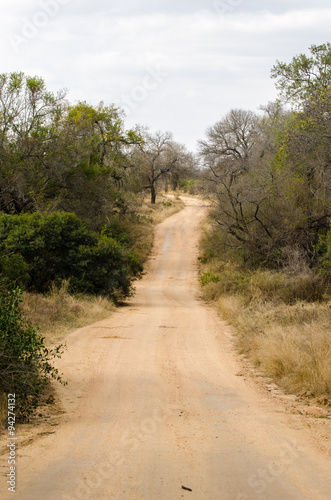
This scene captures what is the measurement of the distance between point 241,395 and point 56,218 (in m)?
11.8

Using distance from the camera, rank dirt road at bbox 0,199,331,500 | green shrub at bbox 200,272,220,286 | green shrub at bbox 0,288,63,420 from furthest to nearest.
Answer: green shrub at bbox 200,272,220,286 → green shrub at bbox 0,288,63,420 → dirt road at bbox 0,199,331,500

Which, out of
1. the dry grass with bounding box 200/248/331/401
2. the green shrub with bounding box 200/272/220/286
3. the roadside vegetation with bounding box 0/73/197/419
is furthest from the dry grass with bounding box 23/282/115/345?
the green shrub with bounding box 200/272/220/286

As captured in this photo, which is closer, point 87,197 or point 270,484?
point 270,484

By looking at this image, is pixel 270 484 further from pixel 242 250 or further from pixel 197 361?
pixel 242 250

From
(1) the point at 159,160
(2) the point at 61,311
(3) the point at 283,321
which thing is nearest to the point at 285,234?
(3) the point at 283,321

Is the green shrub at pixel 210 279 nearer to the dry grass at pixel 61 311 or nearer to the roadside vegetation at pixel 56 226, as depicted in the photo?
the roadside vegetation at pixel 56 226

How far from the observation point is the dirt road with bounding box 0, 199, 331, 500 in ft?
12.9

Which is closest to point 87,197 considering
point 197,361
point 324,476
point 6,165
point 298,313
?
point 6,165

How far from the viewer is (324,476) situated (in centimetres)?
420

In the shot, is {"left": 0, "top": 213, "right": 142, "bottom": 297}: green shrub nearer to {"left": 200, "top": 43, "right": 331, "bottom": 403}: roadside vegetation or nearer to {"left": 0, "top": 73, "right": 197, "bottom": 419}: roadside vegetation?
{"left": 0, "top": 73, "right": 197, "bottom": 419}: roadside vegetation

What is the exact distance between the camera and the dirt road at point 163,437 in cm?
393

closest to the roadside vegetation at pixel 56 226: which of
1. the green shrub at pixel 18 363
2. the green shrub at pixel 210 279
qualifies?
the green shrub at pixel 18 363

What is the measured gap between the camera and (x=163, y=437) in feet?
16.8

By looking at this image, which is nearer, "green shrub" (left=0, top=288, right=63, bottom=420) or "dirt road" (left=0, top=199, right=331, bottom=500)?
"dirt road" (left=0, top=199, right=331, bottom=500)
